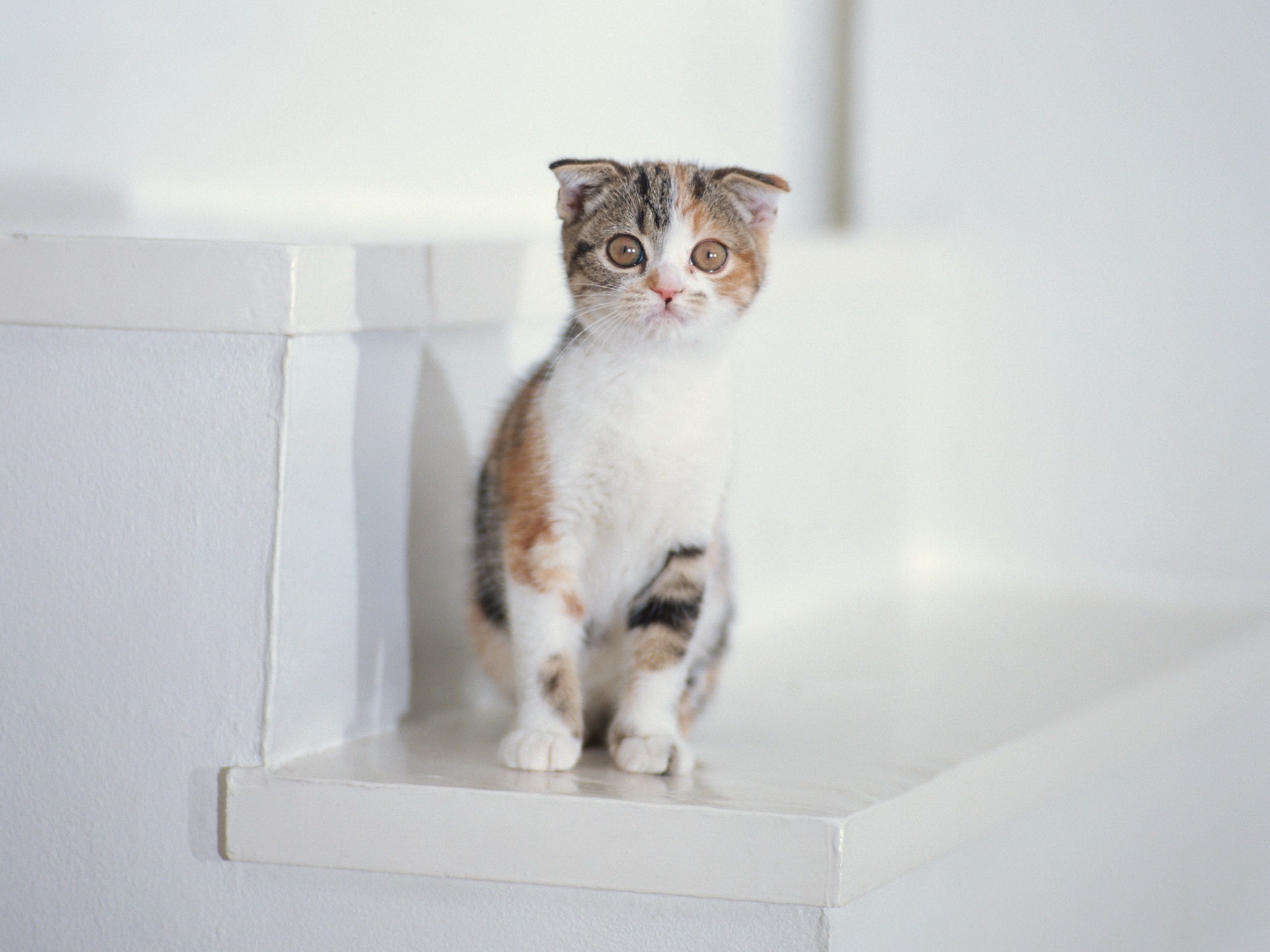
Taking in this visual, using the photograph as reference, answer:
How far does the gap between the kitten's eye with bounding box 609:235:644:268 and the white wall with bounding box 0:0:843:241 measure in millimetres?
529

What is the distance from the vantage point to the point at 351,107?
2.02 meters

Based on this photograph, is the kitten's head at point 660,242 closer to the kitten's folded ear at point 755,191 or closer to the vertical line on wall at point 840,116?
the kitten's folded ear at point 755,191

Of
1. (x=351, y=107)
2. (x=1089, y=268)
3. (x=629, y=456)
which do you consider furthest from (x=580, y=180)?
(x=1089, y=268)

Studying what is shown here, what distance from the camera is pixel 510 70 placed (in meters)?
2.27

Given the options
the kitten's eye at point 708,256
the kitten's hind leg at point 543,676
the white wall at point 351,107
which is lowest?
the kitten's hind leg at point 543,676

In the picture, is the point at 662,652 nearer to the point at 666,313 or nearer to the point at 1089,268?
the point at 666,313

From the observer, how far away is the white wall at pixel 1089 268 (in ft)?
8.23

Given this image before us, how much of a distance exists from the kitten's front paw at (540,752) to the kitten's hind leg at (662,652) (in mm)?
49

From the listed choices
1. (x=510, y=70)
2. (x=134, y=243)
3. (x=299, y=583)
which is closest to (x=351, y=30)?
(x=510, y=70)

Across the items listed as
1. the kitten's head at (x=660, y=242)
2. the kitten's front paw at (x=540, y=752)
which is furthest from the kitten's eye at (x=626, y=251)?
the kitten's front paw at (x=540, y=752)

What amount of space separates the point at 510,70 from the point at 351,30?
1.09 ft

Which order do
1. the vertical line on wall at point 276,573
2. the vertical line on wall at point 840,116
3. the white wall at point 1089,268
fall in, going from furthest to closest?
1. the vertical line on wall at point 840,116
2. the white wall at point 1089,268
3. the vertical line on wall at point 276,573

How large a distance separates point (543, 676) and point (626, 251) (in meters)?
0.37

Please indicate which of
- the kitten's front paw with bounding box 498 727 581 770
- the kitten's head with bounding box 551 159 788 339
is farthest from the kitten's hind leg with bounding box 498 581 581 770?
the kitten's head with bounding box 551 159 788 339
